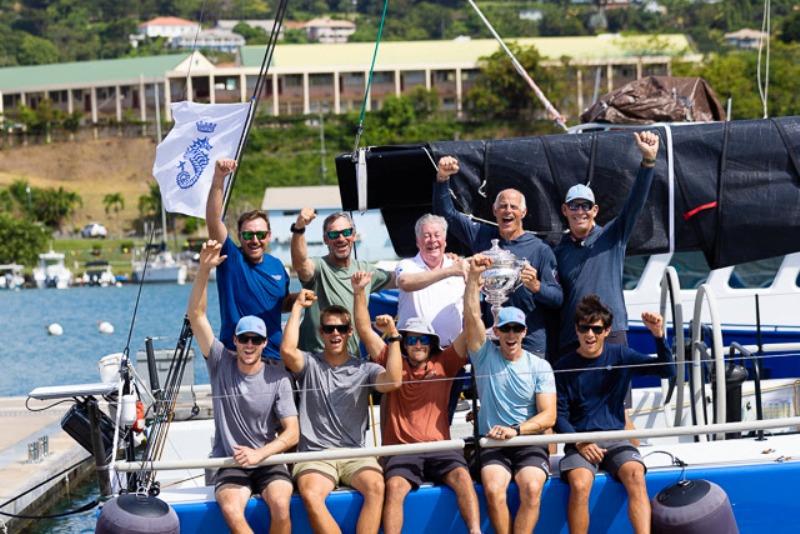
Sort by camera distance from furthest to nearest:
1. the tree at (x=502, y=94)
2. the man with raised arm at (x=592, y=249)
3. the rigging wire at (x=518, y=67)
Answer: the tree at (x=502, y=94) < the rigging wire at (x=518, y=67) < the man with raised arm at (x=592, y=249)

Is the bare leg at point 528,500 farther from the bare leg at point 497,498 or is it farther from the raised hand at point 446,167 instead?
the raised hand at point 446,167

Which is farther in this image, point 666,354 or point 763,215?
point 763,215

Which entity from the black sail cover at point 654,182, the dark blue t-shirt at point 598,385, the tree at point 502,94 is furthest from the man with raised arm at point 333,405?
the tree at point 502,94

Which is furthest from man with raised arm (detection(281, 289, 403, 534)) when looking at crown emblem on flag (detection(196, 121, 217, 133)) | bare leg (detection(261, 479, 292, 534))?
crown emblem on flag (detection(196, 121, 217, 133))

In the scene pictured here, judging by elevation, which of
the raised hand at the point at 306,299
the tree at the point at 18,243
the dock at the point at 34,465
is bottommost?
the tree at the point at 18,243

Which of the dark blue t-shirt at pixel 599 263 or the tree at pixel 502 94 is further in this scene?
the tree at pixel 502 94

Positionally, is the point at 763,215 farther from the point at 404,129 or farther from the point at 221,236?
the point at 404,129

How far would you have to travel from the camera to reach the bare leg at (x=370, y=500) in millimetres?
8633

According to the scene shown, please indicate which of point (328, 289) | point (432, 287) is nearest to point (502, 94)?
point (432, 287)

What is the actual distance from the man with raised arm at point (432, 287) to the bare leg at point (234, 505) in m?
1.47

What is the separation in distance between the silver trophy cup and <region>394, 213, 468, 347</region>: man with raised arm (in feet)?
0.87

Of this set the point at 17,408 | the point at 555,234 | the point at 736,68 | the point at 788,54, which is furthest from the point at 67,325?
the point at 788,54

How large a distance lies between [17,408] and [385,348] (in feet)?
37.1

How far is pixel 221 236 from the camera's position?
29.8ft
